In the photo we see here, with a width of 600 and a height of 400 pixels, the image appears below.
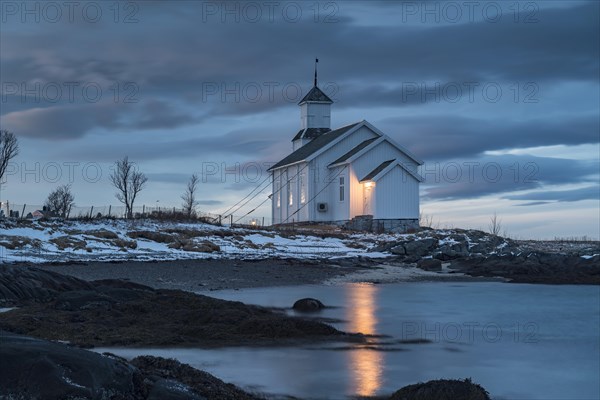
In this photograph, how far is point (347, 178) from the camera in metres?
45.2

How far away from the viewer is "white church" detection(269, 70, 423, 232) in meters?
43.7

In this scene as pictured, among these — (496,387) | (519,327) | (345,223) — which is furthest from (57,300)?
(345,223)

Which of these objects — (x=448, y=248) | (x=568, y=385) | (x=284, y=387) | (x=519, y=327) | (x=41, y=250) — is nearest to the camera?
(x=284, y=387)

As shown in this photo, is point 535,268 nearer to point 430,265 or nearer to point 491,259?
point 491,259

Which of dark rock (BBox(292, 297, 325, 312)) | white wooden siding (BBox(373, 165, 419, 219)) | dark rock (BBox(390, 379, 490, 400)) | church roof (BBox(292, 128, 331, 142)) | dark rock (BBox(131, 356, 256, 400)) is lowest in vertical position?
dark rock (BBox(292, 297, 325, 312))

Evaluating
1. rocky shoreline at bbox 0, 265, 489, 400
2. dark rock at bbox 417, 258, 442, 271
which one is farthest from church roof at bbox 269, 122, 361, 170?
rocky shoreline at bbox 0, 265, 489, 400

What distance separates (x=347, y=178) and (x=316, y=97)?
868 cm

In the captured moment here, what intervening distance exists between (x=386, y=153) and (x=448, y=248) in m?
13.9

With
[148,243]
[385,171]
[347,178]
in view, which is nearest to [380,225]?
[385,171]

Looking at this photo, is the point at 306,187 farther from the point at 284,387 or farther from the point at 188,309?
the point at 284,387

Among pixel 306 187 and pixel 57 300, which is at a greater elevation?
pixel 306 187

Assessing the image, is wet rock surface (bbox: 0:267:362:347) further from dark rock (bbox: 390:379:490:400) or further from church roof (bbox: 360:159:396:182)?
church roof (bbox: 360:159:396:182)

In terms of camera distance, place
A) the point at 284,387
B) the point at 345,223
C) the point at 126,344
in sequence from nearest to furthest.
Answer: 1. the point at 284,387
2. the point at 126,344
3. the point at 345,223

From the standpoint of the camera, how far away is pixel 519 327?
1583 cm
